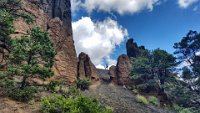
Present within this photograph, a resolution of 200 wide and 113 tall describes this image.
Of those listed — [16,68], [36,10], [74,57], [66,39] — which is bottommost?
[16,68]

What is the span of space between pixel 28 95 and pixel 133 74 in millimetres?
29308

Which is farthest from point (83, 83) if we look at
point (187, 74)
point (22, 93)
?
point (22, 93)

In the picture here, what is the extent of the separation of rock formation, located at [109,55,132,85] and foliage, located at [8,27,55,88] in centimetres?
2685

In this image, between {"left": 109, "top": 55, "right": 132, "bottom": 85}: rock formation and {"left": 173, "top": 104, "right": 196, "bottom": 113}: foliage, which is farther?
{"left": 109, "top": 55, "right": 132, "bottom": 85}: rock formation

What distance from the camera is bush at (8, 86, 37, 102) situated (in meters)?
24.8

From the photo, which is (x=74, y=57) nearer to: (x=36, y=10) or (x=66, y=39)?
(x=66, y=39)

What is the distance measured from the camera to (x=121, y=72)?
172ft

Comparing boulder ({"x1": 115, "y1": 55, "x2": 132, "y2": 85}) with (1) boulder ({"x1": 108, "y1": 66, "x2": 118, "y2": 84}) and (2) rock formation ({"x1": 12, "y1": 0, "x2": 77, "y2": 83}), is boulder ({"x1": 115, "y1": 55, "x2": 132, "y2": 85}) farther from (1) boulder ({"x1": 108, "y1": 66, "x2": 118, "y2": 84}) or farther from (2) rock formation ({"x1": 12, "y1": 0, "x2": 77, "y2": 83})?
(2) rock formation ({"x1": 12, "y1": 0, "x2": 77, "y2": 83})

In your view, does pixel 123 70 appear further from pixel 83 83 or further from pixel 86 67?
pixel 83 83

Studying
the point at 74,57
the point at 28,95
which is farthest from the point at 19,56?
the point at 74,57

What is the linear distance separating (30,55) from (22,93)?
342cm

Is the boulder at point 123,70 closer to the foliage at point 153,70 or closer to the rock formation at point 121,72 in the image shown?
the rock formation at point 121,72

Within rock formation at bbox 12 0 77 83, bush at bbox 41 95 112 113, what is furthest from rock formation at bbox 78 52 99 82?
bush at bbox 41 95 112 113

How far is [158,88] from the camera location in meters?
50.2
